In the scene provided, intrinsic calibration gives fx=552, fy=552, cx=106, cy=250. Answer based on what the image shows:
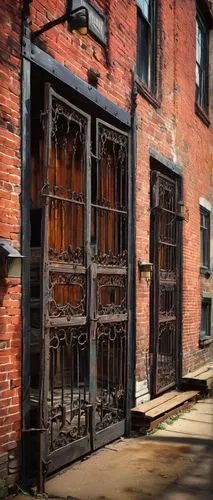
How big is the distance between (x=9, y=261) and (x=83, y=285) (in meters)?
1.54

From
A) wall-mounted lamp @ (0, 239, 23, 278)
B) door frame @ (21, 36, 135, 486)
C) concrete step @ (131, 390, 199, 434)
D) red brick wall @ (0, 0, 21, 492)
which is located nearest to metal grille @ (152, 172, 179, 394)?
concrete step @ (131, 390, 199, 434)

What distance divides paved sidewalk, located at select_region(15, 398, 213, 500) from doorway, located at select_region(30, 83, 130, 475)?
19cm

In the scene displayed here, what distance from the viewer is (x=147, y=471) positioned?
5.41 m

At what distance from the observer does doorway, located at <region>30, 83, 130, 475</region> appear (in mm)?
4934

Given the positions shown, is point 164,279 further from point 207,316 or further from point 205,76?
point 205,76

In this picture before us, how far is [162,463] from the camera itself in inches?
224

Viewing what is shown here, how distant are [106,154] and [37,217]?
1247 millimetres

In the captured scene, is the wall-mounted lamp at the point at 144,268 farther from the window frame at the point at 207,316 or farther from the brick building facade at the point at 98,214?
the window frame at the point at 207,316

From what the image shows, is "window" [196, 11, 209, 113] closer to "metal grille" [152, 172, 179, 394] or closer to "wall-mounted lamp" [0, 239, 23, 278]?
"metal grille" [152, 172, 179, 394]

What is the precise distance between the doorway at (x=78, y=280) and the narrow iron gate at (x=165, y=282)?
1.39 m

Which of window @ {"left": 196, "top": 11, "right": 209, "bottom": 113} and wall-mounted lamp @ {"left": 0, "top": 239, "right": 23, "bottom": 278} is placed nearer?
wall-mounted lamp @ {"left": 0, "top": 239, "right": 23, "bottom": 278}

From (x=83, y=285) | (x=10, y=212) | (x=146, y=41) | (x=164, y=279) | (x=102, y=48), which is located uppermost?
(x=146, y=41)

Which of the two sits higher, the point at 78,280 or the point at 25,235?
the point at 25,235

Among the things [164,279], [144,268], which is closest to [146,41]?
[144,268]
